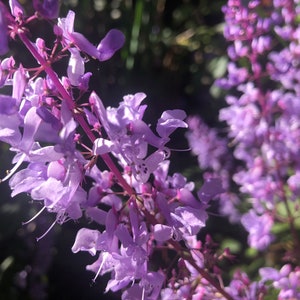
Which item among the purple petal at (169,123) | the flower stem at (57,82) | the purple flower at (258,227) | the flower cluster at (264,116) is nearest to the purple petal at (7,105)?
the flower stem at (57,82)

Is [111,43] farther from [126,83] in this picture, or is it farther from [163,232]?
[126,83]

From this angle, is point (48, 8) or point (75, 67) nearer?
point (48, 8)

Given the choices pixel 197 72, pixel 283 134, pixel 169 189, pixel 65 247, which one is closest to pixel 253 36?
pixel 283 134

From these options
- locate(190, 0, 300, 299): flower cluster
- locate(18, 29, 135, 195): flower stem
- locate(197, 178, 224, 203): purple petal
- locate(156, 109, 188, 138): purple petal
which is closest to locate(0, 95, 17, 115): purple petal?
locate(18, 29, 135, 195): flower stem

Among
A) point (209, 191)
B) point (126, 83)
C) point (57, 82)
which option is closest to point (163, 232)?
point (209, 191)

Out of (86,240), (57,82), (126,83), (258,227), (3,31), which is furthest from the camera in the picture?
(126,83)

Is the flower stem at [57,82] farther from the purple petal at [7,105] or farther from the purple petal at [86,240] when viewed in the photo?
the purple petal at [86,240]

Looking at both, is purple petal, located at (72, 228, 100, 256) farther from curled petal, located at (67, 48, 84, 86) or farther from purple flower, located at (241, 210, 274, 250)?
purple flower, located at (241, 210, 274, 250)
